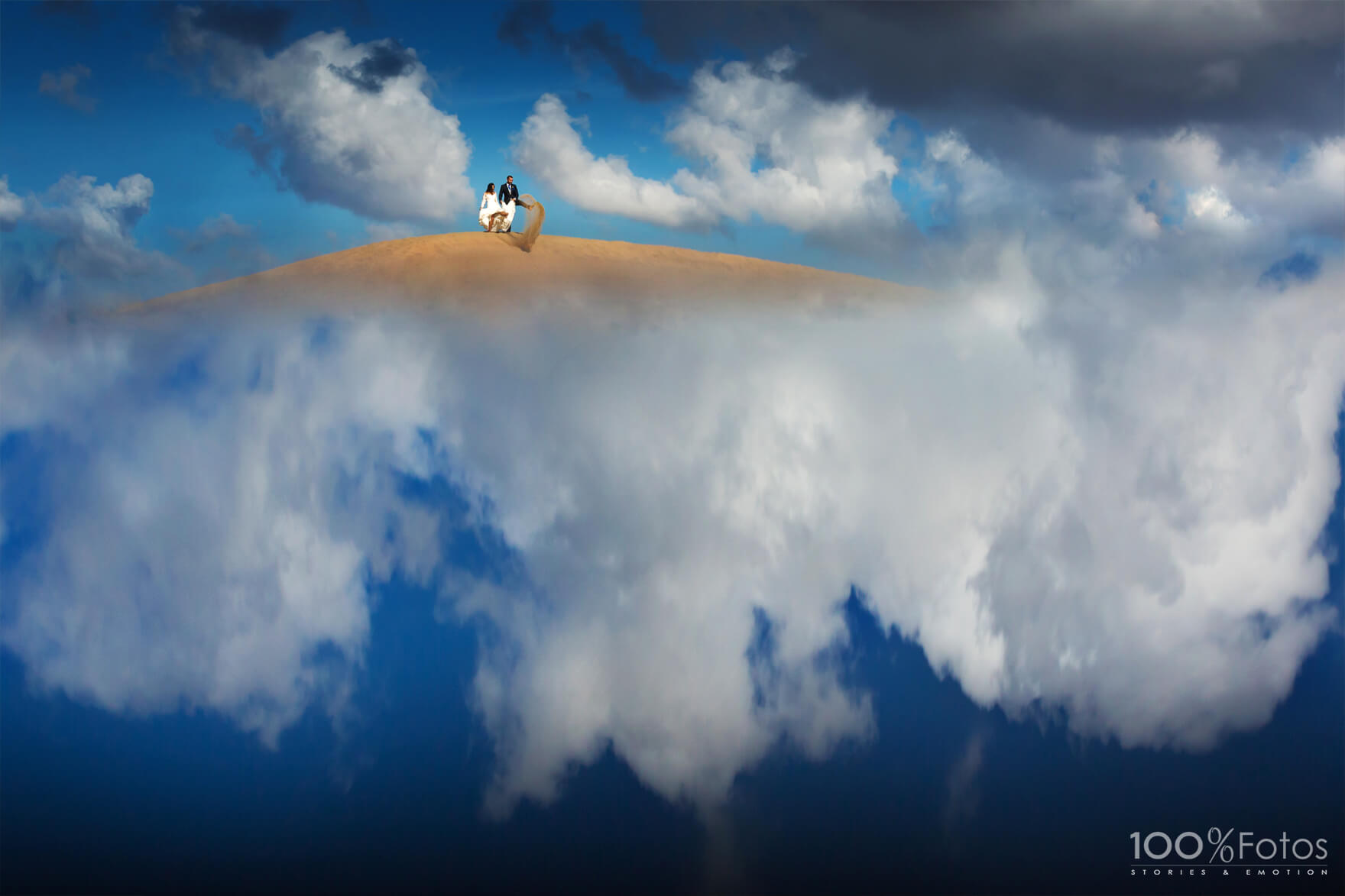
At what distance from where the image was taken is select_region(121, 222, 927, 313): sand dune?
89.6 feet

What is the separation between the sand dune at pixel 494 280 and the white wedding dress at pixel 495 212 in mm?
382

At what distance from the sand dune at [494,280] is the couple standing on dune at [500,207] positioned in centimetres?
39

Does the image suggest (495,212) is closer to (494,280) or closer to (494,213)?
(494,213)

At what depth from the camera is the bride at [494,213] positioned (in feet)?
97.1

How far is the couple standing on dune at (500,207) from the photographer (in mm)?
Result: 29188

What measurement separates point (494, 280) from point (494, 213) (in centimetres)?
357

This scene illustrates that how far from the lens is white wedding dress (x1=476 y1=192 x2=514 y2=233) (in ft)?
97.3

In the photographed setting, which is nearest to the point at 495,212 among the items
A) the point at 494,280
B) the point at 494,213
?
the point at 494,213

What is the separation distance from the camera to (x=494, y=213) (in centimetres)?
3005

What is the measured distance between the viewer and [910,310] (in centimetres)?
3075

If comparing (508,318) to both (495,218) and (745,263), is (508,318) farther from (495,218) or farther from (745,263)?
(745,263)

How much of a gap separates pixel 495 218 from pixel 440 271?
332cm

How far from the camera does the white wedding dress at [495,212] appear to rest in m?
29.7

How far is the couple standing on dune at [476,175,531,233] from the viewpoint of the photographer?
95.8ft
